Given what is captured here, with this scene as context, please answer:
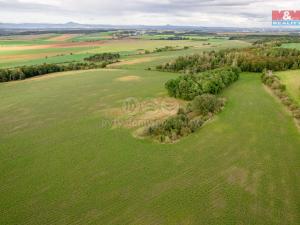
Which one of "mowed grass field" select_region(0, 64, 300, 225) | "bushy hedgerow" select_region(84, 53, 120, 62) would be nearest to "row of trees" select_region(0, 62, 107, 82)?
"bushy hedgerow" select_region(84, 53, 120, 62)

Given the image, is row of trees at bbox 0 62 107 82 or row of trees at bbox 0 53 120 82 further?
row of trees at bbox 0 53 120 82

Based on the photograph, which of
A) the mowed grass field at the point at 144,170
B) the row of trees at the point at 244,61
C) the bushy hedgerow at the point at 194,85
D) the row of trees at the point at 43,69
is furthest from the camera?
the row of trees at the point at 244,61

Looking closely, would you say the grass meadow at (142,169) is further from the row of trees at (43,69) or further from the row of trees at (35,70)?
the row of trees at (43,69)

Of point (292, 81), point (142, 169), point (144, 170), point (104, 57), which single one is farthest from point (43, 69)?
point (144, 170)

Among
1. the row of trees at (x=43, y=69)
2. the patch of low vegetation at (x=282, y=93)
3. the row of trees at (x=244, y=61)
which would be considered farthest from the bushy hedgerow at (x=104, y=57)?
the patch of low vegetation at (x=282, y=93)

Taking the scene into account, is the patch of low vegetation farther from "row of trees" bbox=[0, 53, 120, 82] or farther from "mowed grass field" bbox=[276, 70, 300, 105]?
"row of trees" bbox=[0, 53, 120, 82]

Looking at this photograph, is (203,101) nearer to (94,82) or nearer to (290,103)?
(290,103)
